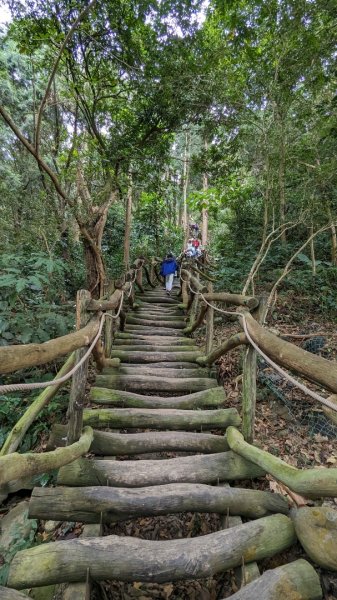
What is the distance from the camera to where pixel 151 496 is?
2154 mm

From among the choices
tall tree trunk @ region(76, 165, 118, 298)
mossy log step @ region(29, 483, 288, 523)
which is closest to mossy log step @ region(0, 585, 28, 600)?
mossy log step @ region(29, 483, 288, 523)

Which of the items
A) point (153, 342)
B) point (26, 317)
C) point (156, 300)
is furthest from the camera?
point (156, 300)

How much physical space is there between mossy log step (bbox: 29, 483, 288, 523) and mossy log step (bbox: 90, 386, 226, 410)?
1141 mm

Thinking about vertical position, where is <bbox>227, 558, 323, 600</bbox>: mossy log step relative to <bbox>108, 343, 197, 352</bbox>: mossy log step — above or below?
below

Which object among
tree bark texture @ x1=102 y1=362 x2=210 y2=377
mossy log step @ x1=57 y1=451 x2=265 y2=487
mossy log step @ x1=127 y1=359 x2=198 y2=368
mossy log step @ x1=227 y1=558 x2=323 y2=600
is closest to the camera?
mossy log step @ x1=227 y1=558 x2=323 y2=600

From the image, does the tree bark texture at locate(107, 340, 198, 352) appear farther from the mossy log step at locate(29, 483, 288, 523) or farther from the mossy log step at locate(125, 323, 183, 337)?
the mossy log step at locate(29, 483, 288, 523)

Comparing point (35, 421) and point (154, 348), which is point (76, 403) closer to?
point (35, 421)

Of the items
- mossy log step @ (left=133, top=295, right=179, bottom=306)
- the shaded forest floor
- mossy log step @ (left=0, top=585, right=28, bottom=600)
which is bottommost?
the shaded forest floor

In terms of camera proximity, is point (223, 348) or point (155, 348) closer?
point (223, 348)

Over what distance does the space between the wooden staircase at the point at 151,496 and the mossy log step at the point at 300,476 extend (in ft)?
0.77

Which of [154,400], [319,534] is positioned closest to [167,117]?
[154,400]

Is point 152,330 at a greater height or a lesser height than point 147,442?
greater

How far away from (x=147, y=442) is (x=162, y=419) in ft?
1.09

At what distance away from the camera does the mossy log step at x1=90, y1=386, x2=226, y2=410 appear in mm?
3293
